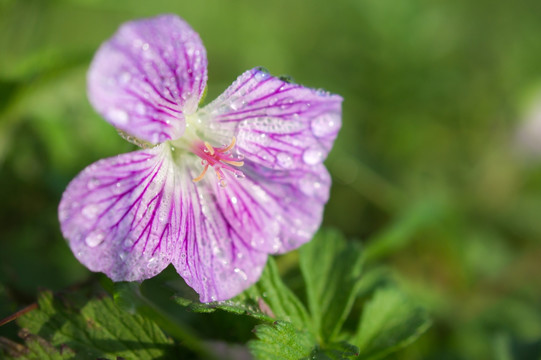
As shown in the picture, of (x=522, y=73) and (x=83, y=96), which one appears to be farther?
(x=522, y=73)

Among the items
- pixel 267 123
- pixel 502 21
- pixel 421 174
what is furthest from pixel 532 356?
pixel 502 21

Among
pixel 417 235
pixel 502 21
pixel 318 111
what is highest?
pixel 502 21

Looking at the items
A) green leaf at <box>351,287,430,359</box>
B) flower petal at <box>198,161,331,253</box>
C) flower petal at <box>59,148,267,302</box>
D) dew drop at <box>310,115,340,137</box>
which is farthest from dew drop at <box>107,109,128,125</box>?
green leaf at <box>351,287,430,359</box>

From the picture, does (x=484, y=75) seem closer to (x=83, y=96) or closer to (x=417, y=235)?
(x=417, y=235)

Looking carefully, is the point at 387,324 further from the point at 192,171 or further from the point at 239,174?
the point at 192,171

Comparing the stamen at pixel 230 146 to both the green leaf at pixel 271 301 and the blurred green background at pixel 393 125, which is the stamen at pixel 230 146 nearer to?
the green leaf at pixel 271 301

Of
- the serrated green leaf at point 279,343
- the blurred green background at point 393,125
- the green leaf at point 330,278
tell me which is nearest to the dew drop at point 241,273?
the serrated green leaf at point 279,343

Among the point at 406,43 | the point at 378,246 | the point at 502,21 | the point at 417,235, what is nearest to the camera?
the point at 378,246

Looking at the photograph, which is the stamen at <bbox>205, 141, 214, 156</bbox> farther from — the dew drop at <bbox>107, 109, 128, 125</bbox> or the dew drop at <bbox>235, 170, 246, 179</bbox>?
the dew drop at <bbox>107, 109, 128, 125</bbox>
